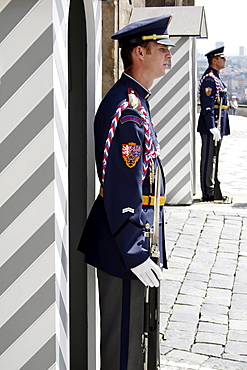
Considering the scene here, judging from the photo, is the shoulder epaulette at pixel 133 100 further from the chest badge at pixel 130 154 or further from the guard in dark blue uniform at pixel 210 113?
the guard in dark blue uniform at pixel 210 113

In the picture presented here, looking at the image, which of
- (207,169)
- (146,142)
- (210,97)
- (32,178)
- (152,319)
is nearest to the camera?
→ (32,178)

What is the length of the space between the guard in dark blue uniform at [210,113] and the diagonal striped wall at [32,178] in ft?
23.5

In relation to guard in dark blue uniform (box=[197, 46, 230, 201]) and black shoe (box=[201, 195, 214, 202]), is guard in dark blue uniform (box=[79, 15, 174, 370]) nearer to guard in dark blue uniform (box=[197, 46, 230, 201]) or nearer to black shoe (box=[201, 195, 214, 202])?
guard in dark blue uniform (box=[197, 46, 230, 201])

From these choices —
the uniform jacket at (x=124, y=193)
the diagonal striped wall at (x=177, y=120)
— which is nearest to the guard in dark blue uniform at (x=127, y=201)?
the uniform jacket at (x=124, y=193)

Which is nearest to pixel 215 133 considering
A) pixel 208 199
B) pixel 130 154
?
pixel 208 199

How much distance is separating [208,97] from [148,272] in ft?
23.0

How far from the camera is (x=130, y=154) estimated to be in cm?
363

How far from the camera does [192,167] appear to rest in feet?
36.9

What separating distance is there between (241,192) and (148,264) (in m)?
8.50

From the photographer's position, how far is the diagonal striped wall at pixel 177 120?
1071cm

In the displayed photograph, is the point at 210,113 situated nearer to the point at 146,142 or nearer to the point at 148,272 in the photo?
the point at 146,142

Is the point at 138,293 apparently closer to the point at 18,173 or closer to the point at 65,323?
the point at 65,323

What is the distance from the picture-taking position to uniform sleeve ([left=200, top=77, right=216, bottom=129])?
10.5 metres

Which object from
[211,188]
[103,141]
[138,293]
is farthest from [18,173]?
[211,188]
